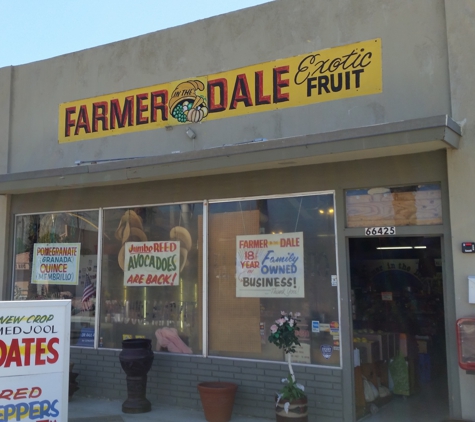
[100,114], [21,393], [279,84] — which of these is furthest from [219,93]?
[21,393]

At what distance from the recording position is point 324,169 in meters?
7.46

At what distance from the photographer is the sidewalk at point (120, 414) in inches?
296

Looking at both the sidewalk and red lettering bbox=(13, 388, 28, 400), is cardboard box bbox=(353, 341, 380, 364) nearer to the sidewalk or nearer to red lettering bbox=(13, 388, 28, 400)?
the sidewalk

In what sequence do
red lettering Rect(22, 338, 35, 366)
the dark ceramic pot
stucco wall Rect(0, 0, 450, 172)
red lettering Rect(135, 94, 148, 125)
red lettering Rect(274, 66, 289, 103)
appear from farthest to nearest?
red lettering Rect(135, 94, 148, 125) < red lettering Rect(274, 66, 289, 103) < the dark ceramic pot < stucco wall Rect(0, 0, 450, 172) < red lettering Rect(22, 338, 35, 366)

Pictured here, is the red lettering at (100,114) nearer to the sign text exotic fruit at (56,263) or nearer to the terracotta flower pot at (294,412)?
the sign text exotic fruit at (56,263)

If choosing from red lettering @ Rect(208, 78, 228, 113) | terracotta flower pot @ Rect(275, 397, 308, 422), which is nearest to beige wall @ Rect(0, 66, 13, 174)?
red lettering @ Rect(208, 78, 228, 113)

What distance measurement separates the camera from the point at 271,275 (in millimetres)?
7789

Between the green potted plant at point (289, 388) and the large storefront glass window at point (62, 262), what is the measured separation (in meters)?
3.87

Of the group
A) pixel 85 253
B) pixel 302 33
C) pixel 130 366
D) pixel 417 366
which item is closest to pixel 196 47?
pixel 302 33

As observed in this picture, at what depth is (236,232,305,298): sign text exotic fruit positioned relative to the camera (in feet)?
25.0

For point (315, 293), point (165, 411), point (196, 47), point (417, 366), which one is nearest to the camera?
point (315, 293)

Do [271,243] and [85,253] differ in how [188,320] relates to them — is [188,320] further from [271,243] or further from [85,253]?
[85,253]

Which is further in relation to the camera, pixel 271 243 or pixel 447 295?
pixel 271 243

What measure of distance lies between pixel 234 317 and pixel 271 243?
1250 mm
